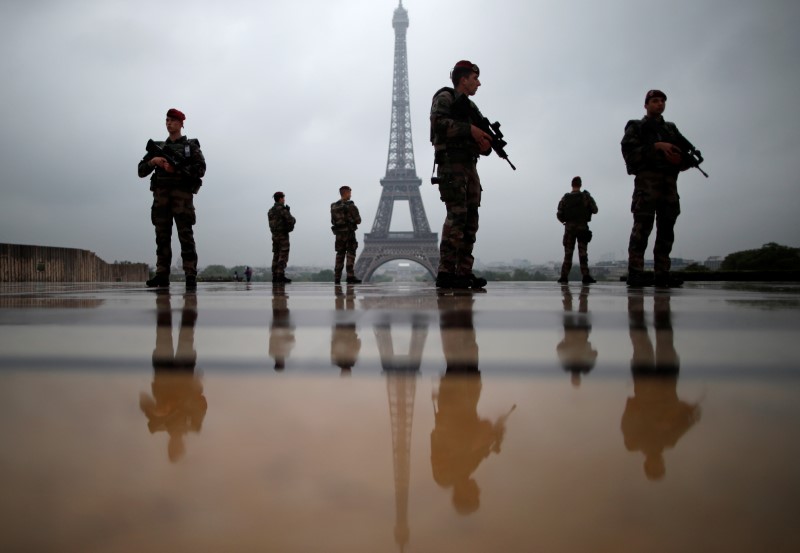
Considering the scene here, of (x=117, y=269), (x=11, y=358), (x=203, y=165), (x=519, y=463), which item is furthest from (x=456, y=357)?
(x=117, y=269)

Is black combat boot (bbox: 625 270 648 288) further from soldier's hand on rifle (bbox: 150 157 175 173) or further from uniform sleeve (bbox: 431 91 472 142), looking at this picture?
soldier's hand on rifle (bbox: 150 157 175 173)

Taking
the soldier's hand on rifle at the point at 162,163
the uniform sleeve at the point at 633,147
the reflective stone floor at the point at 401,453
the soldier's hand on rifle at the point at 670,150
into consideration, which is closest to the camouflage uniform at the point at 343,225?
the soldier's hand on rifle at the point at 162,163

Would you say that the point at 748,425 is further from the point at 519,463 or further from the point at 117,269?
the point at 117,269

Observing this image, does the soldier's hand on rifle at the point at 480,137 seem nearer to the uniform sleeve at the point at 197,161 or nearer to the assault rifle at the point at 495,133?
the assault rifle at the point at 495,133

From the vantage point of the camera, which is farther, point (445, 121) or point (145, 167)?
point (145, 167)

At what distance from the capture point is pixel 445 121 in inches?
165

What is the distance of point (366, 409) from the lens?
21.4 inches

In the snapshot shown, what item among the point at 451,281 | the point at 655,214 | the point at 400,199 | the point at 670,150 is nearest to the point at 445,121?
the point at 451,281

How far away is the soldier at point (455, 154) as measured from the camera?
13.9 feet

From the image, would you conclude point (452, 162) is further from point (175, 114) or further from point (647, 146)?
point (175, 114)

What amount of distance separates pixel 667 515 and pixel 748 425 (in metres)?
0.23

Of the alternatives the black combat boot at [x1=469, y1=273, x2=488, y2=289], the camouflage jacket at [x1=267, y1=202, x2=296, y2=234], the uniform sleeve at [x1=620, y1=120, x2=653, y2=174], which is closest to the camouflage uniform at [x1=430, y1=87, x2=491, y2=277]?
the black combat boot at [x1=469, y1=273, x2=488, y2=289]

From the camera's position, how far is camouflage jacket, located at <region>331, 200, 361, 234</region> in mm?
9180

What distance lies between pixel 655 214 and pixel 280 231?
263 inches
